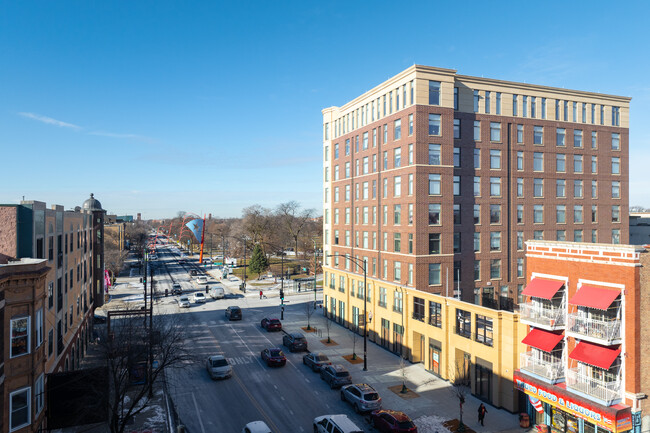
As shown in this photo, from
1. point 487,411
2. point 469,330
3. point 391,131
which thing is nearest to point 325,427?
point 487,411

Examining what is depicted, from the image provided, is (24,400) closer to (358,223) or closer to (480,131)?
(358,223)

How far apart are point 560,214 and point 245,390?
1374 inches

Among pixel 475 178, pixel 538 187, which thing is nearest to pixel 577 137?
pixel 538 187

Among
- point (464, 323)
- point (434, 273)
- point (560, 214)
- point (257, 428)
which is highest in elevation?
point (560, 214)

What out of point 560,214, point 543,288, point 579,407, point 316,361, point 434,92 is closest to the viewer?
point 579,407

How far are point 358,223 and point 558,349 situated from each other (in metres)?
26.4

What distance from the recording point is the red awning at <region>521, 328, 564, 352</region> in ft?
73.7

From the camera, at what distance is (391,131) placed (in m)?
39.9

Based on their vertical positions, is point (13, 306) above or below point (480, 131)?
below

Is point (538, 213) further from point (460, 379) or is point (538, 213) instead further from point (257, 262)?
point (257, 262)

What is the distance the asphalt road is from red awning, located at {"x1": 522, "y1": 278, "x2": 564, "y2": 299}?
12.4m

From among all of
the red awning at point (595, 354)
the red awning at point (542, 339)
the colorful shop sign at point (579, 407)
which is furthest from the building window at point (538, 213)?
the red awning at point (595, 354)

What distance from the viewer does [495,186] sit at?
39.8 metres

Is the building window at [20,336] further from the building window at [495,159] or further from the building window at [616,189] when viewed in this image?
the building window at [616,189]
